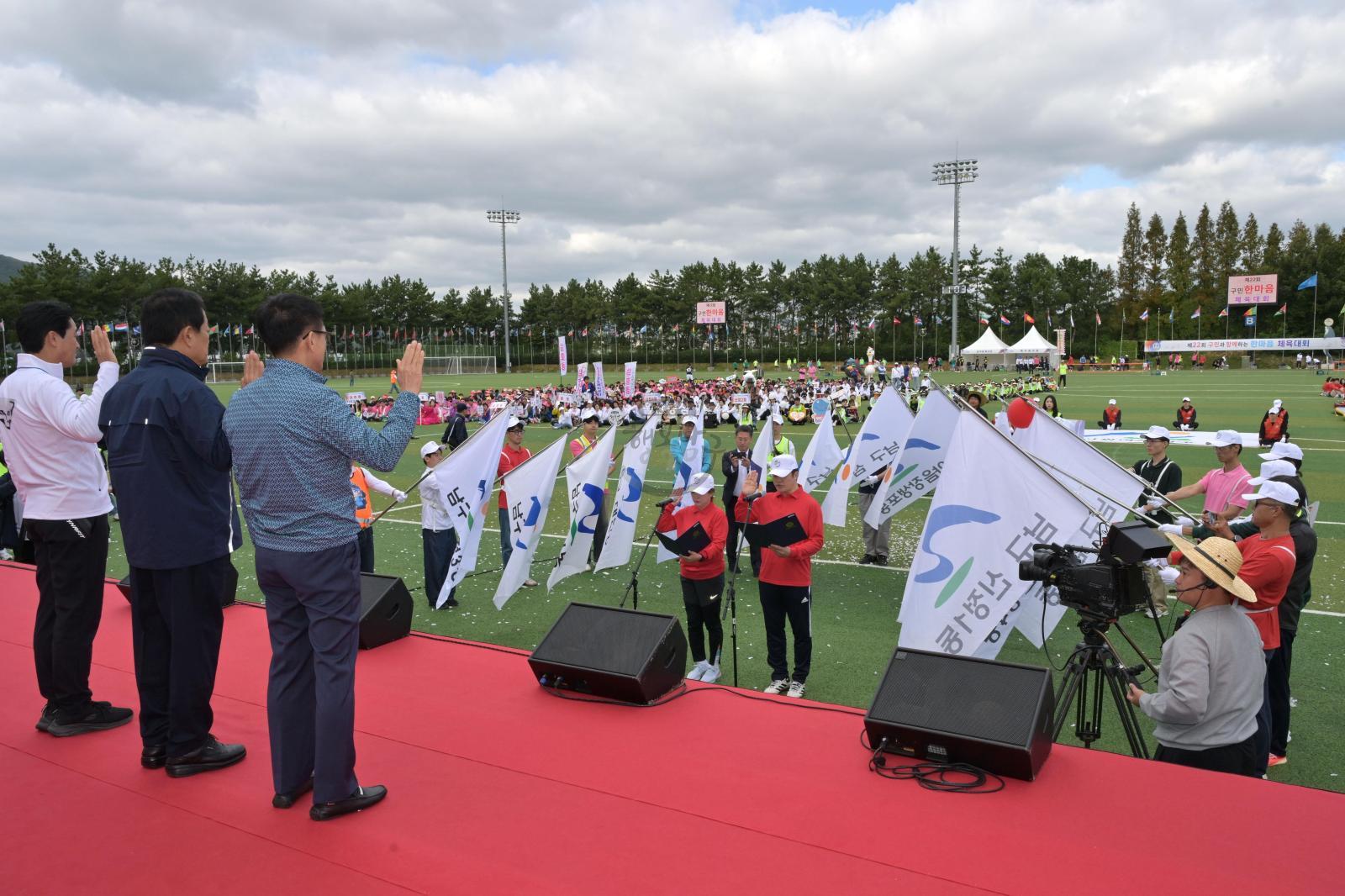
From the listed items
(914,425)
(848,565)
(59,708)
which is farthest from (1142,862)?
(848,565)

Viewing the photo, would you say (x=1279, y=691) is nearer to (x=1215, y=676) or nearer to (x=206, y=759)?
(x=1215, y=676)

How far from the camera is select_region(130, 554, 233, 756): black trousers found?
326 cm

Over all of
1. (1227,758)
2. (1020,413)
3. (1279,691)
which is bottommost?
(1279,691)

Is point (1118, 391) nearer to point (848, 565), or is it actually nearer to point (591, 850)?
point (848, 565)

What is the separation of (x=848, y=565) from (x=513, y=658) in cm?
A: 684

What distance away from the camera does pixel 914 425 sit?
27.1ft

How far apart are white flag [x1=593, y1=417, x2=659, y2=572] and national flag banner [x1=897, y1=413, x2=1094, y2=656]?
13.2ft

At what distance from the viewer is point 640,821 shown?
Result: 302cm

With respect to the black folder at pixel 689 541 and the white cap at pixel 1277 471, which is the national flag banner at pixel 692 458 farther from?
the white cap at pixel 1277 471

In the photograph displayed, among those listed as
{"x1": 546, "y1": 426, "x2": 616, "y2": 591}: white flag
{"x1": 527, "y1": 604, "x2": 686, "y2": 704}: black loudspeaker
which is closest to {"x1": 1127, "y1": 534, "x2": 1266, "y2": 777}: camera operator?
{"x1": 527, "y1": 604, "x2": 686, "y2": 704}: black loudspeaker

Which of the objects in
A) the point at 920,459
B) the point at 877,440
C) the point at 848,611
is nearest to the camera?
the point at 920,459

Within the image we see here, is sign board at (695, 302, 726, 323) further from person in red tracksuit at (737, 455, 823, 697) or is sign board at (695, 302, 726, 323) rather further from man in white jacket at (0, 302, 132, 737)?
man in white jacket at (0, 302, 132, 737)

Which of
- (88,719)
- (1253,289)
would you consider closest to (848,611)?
(88,719)

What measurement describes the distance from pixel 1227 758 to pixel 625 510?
5.95m
